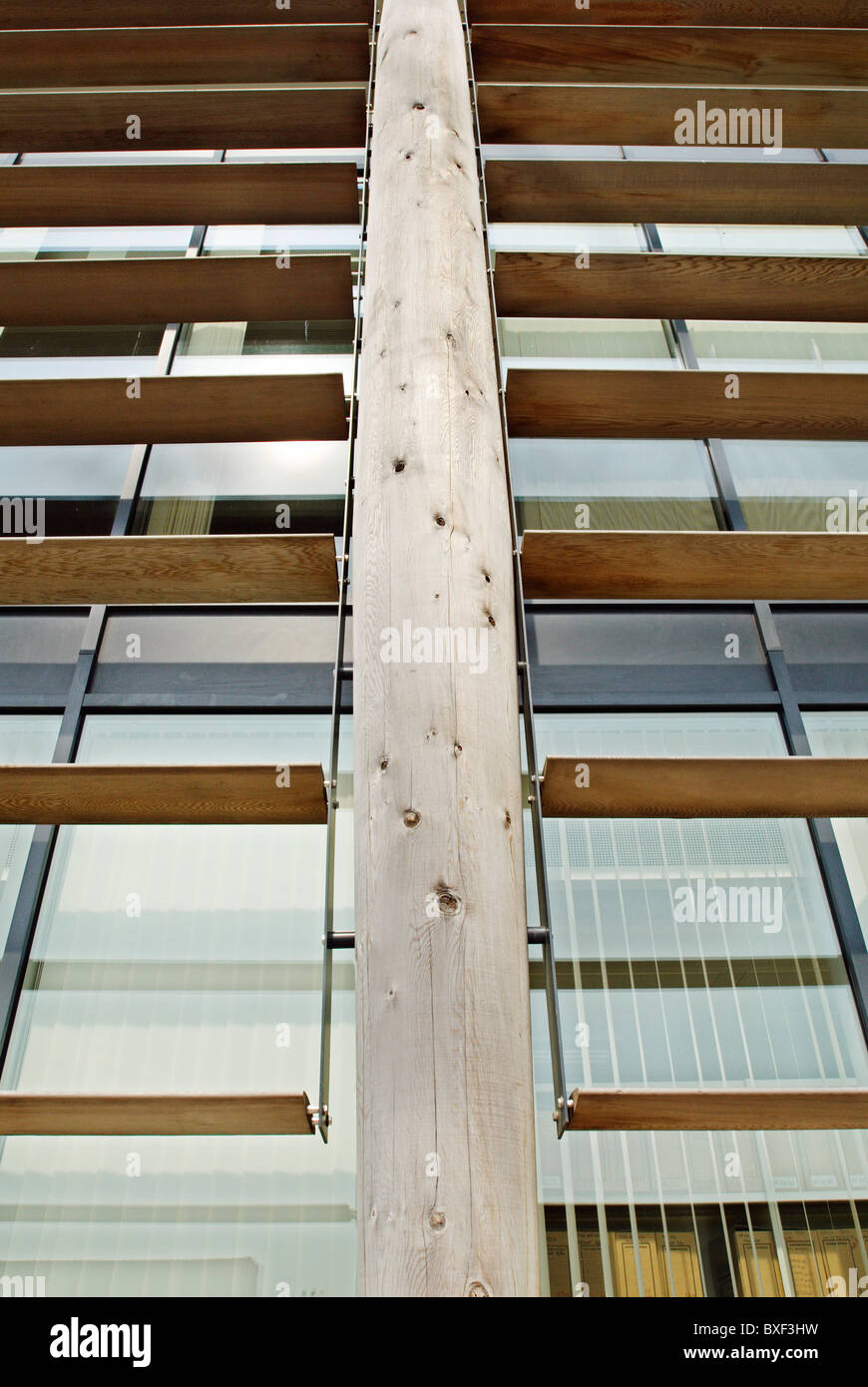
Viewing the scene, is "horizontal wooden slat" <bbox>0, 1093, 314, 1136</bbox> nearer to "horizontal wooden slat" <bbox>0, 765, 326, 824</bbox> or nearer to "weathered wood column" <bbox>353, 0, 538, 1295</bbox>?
"weathered wood column" <bbox>353, 0, 538, 1295</bbox>

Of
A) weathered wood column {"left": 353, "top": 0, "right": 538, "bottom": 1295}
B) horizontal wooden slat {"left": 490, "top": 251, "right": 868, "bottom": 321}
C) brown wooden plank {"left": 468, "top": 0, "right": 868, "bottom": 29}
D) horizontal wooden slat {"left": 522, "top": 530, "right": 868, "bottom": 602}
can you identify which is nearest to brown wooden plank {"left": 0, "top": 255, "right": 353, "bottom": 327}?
horizontal wooden slat {"left": 490, "top": 251, "right": 868, "bottom": 321}

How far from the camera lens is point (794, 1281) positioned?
352 cm

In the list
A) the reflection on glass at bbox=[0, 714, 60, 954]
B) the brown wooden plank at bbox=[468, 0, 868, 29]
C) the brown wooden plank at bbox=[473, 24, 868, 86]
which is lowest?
the reflection on glass at bbox=[0, 714, 60, 954]

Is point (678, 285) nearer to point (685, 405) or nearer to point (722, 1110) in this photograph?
point (685, 405)

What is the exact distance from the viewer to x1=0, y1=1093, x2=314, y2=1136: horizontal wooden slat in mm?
2748

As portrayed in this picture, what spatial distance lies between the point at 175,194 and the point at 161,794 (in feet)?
11.4

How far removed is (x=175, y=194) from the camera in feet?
17.8

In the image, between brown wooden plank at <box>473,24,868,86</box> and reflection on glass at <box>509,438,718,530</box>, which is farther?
brown wooden plank at <box>473,24,868,86</box>

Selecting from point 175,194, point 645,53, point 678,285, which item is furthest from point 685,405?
point 175,194

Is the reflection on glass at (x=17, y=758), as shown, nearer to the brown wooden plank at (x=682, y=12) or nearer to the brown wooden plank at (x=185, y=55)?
the brown wooden plank at (x=185, y=55)

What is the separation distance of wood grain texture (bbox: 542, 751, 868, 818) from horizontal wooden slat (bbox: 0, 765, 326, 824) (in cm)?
80

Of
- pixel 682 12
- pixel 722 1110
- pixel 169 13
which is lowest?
pixel 722 1110

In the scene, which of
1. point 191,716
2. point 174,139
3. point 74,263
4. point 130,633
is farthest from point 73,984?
point 174,139
